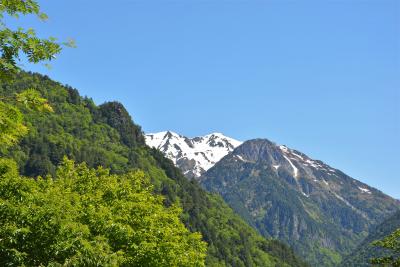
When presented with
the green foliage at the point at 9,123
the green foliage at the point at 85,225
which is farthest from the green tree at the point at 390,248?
the green foliage at the point at 9,123

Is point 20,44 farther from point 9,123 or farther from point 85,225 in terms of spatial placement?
point 85,225

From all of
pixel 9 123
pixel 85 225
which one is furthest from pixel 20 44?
pixel 85 225

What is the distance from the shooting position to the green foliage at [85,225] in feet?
84.7

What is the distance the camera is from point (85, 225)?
2730 centimetres

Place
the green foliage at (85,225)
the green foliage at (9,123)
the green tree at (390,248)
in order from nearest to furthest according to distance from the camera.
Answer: the green foliage at (9,123) → the green foliage at (85,225) → the green tree at (390,248)

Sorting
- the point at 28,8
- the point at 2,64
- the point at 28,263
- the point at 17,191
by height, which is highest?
the point at 28,8

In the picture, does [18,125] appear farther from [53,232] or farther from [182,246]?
[182,246]

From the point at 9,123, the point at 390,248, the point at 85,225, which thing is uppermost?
the point at 390,248

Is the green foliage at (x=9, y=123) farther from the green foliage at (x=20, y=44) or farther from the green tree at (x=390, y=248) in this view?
the green tree at (x=390, y=248)

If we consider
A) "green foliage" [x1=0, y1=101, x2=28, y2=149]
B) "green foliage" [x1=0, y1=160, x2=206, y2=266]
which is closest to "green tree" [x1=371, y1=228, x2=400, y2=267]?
"green foliage" [x1=0, y1=160, x2=206, y2=266]

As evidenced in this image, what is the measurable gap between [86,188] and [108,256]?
14641 millimetres

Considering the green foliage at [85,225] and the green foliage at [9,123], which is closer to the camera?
the green foliage at [9,123]

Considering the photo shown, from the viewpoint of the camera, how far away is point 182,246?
3778 cm

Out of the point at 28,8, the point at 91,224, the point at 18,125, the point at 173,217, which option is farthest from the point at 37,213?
the point at 173,217
